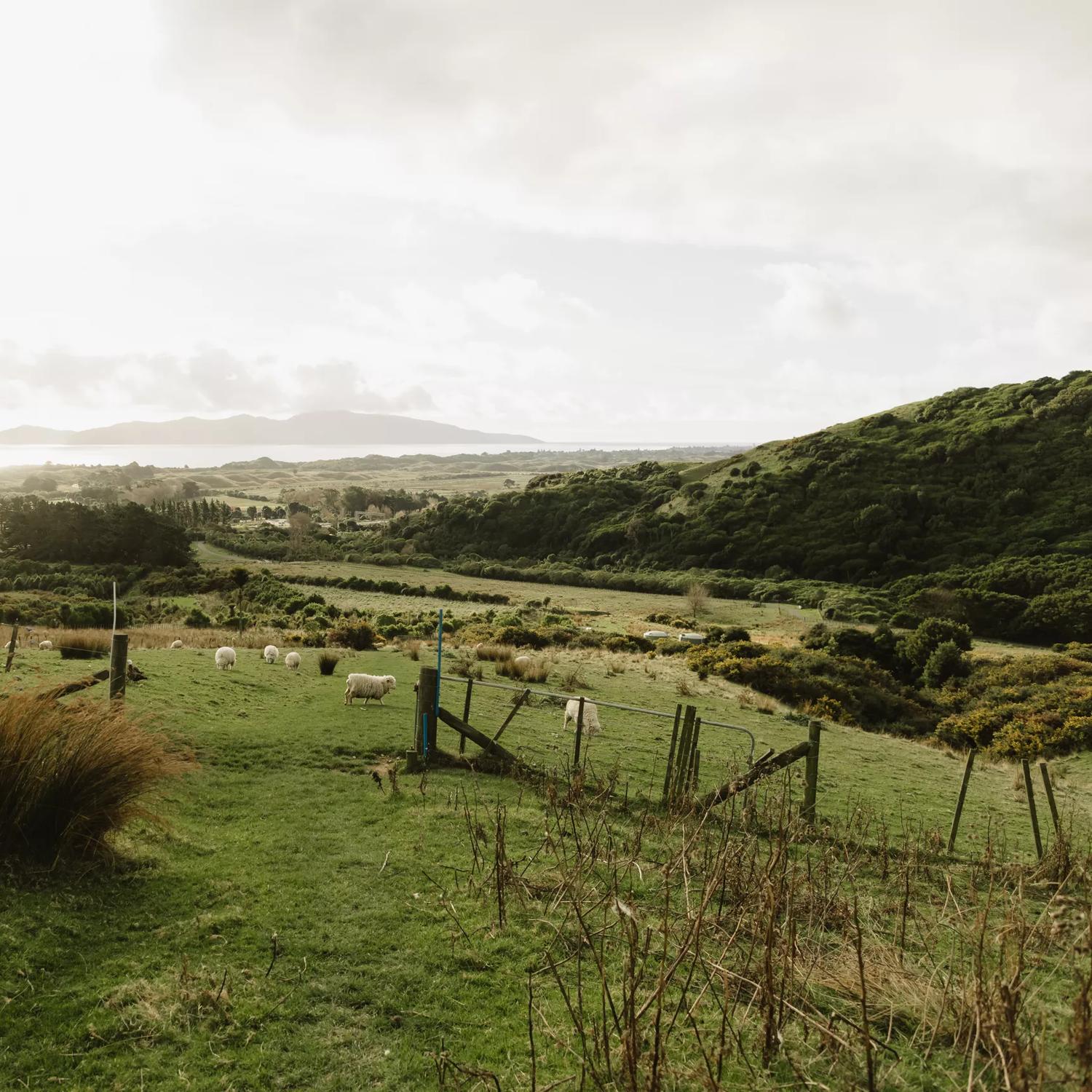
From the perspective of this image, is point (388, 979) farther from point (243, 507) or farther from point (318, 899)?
point (243, 507)

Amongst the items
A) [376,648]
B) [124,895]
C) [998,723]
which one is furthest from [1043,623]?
[124,895]

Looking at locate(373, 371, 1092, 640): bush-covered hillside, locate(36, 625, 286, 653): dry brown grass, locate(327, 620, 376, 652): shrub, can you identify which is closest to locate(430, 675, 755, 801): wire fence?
locate(327, 620, 376, 652): shrub

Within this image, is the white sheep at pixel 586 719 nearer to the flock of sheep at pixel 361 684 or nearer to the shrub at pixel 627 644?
the flock of sheep at pixel 361 684

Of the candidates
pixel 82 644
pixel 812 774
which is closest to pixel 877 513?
pixel 812 774

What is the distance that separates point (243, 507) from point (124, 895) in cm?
18733

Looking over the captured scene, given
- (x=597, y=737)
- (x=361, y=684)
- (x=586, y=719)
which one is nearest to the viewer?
(x=597, y=737)

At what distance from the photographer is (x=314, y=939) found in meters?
5.98

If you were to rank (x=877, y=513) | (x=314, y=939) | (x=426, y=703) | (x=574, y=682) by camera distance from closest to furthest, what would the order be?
(x=314, y=939) < (x=426, y=703) < (x=574, y=682) < (x=877, y=513)

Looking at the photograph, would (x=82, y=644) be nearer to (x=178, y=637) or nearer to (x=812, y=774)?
(x=178, y=637)

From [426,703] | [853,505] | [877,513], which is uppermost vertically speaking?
[853,505]

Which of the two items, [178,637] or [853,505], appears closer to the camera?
[178,637]

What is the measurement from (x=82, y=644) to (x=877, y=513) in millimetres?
78249

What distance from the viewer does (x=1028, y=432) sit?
8688 centimetres

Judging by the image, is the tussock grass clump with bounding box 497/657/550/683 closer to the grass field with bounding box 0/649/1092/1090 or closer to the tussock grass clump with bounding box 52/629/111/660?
the grass field with bounding box 0/649/1092/1090
